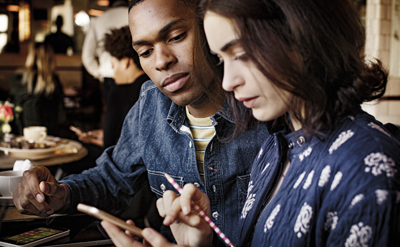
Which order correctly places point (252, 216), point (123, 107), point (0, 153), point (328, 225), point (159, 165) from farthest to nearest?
point (123, 107)
point (0, 153)
point (159, 165)
point (252, 216)
point (328, 225)

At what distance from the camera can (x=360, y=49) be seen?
0.88m

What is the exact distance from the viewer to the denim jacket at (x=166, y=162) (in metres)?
1.36

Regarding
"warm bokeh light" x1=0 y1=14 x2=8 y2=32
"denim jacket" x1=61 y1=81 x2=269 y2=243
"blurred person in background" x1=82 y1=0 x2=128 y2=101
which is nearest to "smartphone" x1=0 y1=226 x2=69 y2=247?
"denim jacket" x1=61 y1=81 x2=269 y2=243

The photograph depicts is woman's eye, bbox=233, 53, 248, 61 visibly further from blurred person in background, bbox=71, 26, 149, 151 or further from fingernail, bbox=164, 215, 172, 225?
blurred person in background, bbox=71, 26, 149, 151

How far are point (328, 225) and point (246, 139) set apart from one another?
61cm

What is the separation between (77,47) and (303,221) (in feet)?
33.2

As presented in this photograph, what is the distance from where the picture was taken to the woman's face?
2.65ft

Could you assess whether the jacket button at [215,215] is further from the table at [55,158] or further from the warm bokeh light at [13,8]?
the warm bokeh light at [13,8]

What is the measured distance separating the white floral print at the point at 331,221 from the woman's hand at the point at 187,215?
29cm

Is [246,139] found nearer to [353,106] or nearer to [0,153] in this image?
[353,106]

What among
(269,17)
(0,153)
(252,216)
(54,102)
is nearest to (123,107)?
(0,153)

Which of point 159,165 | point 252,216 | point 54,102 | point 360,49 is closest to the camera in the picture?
point 360,49

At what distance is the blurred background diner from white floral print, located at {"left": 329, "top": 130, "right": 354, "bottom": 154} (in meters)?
3.39

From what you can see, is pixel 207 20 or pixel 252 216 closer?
pixel 207 20
